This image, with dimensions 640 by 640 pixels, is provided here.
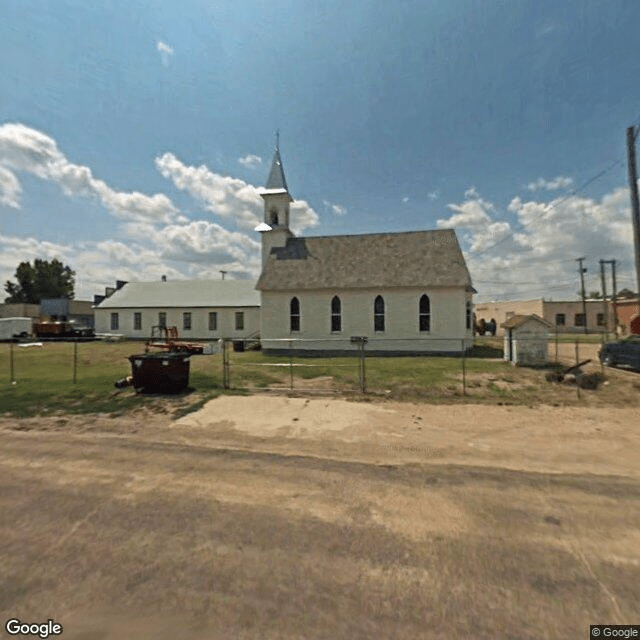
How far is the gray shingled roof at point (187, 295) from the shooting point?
34.4m

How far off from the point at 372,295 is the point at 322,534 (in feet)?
61.6

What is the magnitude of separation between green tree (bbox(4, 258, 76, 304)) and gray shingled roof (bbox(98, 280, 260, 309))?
4730 centimetres

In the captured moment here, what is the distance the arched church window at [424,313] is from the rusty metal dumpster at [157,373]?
51.1 ft

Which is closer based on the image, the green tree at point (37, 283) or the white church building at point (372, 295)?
the white church building at point (372, 295)

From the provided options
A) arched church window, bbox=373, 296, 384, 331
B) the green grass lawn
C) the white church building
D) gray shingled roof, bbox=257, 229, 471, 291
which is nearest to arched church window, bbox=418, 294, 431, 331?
the white church building

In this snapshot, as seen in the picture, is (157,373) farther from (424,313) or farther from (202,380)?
(424,313)

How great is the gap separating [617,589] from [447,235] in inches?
918

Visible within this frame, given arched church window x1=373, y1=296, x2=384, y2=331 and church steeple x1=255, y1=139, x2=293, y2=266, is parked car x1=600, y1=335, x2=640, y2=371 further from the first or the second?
church steeple x1=255, y1=139, x2=293, y2=266

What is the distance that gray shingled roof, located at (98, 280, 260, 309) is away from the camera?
34375 mm

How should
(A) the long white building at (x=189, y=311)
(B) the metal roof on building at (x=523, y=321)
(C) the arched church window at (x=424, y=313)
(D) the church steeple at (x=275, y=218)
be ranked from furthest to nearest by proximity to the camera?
(A) the long white building at (x=189, y=311) → (D) the church steeple at (x=275, y=218) → (C) the arched church window at (x=424, y=313) → (B) the metal roof on building at (x=523, y=321)

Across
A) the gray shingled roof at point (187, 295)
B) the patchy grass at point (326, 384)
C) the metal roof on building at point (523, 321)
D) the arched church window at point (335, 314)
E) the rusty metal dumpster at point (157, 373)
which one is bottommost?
the patchy grass at point (326, 384)

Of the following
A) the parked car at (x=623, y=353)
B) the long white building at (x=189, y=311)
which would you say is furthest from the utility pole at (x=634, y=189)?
the long white building at (x=189, y=311)

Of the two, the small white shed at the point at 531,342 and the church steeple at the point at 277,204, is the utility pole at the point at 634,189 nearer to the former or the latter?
the small white shed at the point at 531,342

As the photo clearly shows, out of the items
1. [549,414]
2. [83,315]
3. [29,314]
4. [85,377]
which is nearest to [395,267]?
[549,414]
